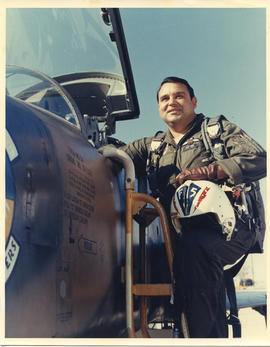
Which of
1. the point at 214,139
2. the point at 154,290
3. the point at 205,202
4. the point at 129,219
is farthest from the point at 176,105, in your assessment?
the point at 154,290

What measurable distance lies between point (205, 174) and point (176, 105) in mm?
724

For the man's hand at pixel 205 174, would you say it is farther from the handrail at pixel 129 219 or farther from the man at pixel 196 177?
the handrail at pixel 129 219

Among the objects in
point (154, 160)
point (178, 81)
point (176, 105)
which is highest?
point (178, 81)

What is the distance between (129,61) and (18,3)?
1.56 m

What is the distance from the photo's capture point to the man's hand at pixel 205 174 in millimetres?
2496

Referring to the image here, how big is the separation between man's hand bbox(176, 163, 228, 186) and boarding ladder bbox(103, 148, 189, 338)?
0.81 ft

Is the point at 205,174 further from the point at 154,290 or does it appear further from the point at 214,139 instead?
the point at 154,290

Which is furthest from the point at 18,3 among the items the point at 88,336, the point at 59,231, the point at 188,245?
the point at 88,336

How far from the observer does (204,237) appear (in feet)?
7.80

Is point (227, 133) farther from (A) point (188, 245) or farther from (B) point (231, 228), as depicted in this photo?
(A) point (188, 245)

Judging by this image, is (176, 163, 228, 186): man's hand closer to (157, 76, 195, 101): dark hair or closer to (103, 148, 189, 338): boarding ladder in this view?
(103, 148, 189, 338): boarding ladder

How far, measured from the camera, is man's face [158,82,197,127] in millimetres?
2996

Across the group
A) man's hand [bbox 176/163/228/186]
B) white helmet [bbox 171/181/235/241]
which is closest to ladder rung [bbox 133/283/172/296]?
white helmet [bbox 171/181/235/241]

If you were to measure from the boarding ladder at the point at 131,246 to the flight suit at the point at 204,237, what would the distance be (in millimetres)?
94
